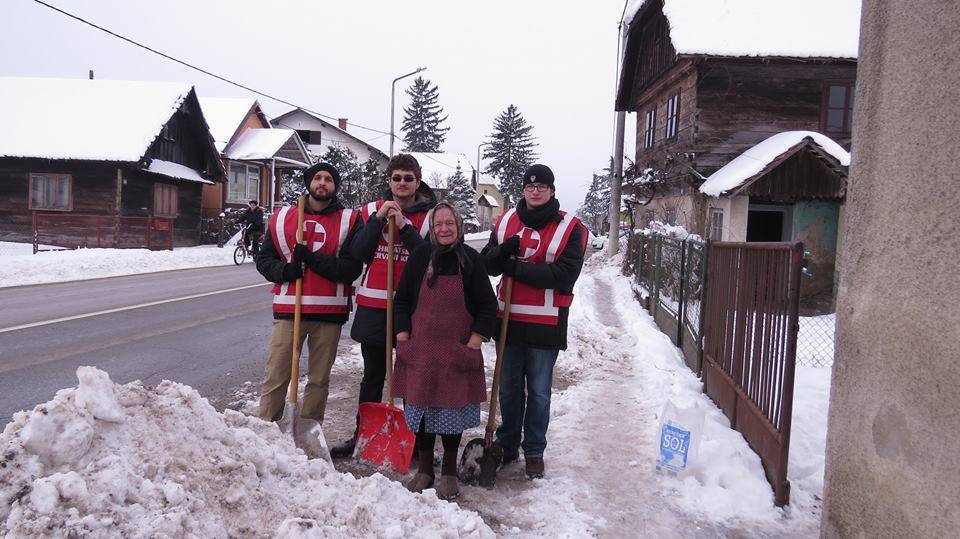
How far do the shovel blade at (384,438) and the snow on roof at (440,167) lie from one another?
48.3m

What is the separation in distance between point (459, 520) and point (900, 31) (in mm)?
2888

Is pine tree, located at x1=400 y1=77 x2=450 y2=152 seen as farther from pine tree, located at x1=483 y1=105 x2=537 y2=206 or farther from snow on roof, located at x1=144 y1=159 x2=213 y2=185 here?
snow on roof, located at x1=144 y1=159 x2=213 y2=185

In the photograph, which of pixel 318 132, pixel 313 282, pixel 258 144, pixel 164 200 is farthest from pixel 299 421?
pixel 318 132

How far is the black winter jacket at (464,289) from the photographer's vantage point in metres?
3.74

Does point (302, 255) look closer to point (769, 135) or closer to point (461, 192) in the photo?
point (769, 135)

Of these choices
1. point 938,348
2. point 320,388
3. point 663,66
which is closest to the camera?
point 938,348

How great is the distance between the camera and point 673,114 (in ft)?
58.2

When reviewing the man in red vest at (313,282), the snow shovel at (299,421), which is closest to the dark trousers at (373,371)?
the man in red vest at (313,282)

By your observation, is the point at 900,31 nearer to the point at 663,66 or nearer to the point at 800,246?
the point at 800,246

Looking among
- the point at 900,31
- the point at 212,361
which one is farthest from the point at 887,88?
the point at 212,361

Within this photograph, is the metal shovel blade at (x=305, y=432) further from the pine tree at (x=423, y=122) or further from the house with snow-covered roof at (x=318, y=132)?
the pine tree at (x=423, y=122)

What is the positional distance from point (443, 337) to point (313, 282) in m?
1.01

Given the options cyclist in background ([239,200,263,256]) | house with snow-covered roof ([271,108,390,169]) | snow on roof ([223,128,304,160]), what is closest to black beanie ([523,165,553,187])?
cyclist in background ([239,200,263,256])

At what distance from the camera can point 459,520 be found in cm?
303
